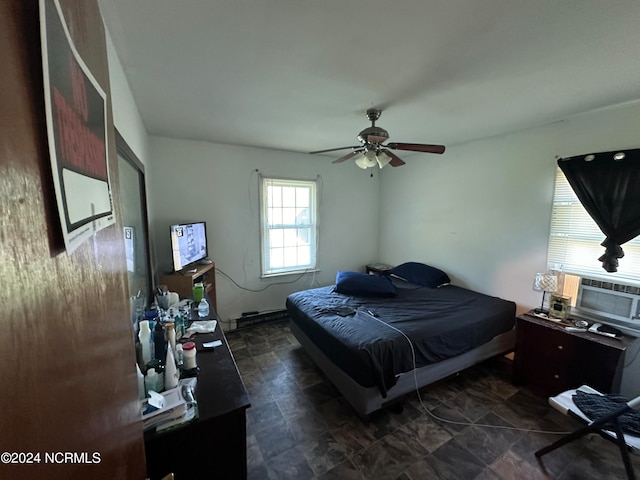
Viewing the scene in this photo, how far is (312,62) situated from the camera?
1.48 m

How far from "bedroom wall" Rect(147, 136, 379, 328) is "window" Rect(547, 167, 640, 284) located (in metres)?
2.46

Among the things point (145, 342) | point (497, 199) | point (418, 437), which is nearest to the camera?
point (145, 342)

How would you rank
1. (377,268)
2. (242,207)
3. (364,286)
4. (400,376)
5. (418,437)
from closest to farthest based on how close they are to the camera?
(418,437) < (400,376) < (364,286) < (242,207) < (377,268)

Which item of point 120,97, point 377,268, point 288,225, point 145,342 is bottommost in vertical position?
point 377,268

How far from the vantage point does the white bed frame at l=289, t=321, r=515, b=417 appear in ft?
6.22

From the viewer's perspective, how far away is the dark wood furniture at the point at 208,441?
1021 mm

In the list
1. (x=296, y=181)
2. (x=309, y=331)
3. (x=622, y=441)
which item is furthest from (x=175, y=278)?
(x=622, y=441)

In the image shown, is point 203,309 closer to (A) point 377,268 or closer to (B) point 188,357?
(B) point 188,357

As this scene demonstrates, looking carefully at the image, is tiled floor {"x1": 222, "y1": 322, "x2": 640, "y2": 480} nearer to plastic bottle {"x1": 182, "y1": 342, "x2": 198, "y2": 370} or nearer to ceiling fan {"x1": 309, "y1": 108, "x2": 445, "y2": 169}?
plastic bottle {"x1": 182, "y1": 342, "x2": 198, "y2": 370}

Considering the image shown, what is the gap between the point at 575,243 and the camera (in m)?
2.32

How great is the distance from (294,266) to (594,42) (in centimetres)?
349

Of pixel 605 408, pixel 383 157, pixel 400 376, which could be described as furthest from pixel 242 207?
pixel 605 408

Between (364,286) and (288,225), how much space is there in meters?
1.48

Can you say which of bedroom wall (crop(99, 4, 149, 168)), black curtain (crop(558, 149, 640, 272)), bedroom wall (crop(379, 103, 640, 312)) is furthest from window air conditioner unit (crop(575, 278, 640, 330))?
bedroom wall (crop(99, 4, 149, 168))
